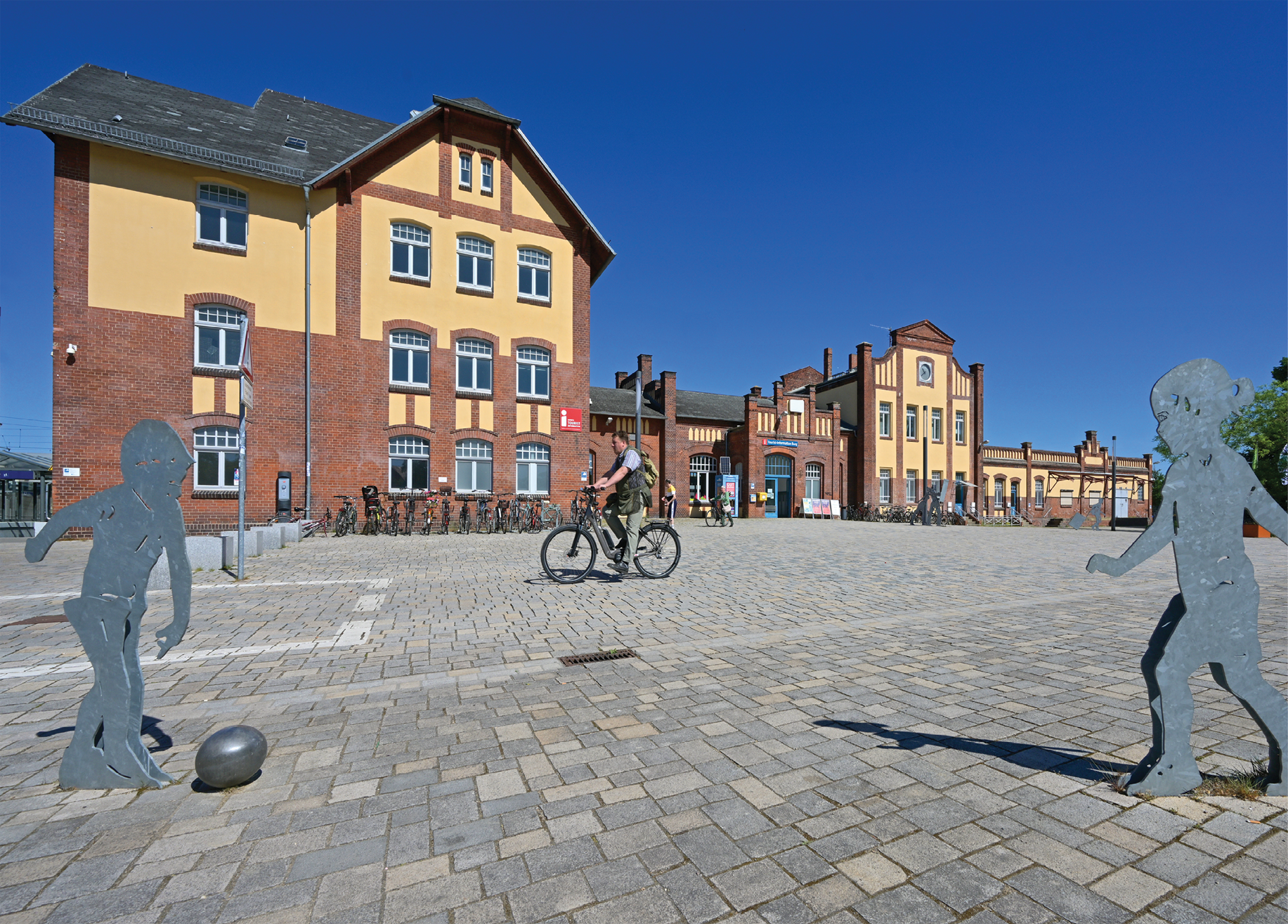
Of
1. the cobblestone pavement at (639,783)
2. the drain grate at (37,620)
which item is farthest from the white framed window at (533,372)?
the cobblestone pavement at (639,783)

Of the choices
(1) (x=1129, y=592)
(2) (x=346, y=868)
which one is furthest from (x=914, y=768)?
(1) (x=1129, y=592)

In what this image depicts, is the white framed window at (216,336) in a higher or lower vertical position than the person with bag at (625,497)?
higher

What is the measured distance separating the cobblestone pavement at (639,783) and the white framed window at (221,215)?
51.5 feet

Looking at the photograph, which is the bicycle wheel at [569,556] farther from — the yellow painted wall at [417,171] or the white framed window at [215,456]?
the yellow painted wall at [417,171]

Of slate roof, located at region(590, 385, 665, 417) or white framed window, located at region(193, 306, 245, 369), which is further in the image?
slate roof, located at region(590, 385, 665, 417)

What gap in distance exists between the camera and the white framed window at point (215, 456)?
17.8 m

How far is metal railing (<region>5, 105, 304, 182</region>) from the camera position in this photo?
16.1 metres

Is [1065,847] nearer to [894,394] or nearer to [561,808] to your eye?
[561,808]

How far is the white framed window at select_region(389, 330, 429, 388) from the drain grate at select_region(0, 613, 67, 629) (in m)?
14.5

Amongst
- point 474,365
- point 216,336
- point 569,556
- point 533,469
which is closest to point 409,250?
point 474,365

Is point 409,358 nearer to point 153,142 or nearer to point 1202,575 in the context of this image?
point 153,142

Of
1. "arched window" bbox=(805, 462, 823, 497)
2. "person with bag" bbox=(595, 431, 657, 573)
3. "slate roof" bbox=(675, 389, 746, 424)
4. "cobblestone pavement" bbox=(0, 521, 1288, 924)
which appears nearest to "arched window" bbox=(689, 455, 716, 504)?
"slate roof" bbox=(675, 389, 746, 424)

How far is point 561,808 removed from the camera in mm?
2668

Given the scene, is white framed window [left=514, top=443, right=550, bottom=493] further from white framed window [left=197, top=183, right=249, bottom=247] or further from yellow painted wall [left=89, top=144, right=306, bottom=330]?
white framed window [left=197, top=183, right=249, bottom=247]
